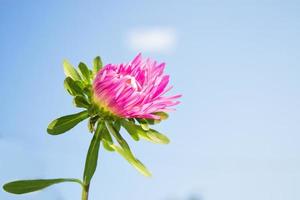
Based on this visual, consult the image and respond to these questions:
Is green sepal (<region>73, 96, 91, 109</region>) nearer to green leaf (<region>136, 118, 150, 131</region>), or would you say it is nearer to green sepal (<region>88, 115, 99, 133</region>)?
green sepal (<region>88, 115, 99, 133</region>)

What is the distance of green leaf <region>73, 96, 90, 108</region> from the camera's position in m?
1.96

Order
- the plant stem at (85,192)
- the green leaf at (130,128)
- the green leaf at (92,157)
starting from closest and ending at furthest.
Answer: the plant stem at (85,192), the green leaf at (92,157), the green leaf at (130,128)

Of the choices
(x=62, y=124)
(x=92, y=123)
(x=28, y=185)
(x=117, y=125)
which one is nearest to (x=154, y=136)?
(x=117, y=125)


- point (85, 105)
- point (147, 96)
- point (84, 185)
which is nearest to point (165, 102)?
point (147, 96)

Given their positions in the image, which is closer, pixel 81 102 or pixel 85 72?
pixel 81 102

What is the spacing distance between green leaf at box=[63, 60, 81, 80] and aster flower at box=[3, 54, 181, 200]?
0.05 metres

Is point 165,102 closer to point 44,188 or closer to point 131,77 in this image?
point 131,77


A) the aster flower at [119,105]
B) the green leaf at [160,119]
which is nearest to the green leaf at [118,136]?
the aster flower at [119,105]

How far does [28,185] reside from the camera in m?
1.78

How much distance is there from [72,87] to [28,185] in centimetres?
47

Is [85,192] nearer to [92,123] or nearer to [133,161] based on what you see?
[133,161]

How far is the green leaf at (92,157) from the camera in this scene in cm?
182

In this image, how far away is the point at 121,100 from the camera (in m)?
1.94

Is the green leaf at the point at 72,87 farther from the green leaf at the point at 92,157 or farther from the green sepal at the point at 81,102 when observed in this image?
the green leaf at the point at 92,157
